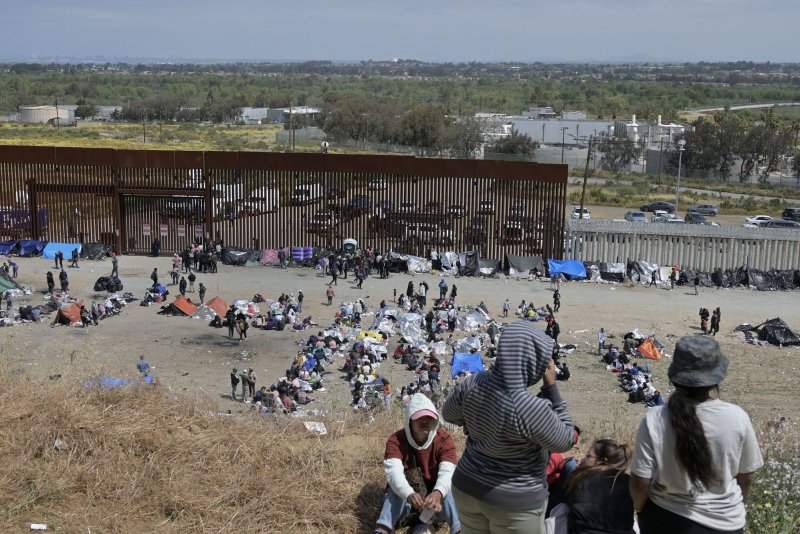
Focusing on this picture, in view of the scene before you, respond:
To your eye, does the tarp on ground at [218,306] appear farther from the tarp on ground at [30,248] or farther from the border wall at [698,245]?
the border wall at [698,245]

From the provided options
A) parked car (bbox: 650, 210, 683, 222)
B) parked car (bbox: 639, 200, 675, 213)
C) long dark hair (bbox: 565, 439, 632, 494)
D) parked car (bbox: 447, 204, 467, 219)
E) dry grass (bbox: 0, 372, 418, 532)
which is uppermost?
long dark hair (bbox: 565, 439, 632, 494)

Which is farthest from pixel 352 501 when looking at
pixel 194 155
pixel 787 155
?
pixel 787 155

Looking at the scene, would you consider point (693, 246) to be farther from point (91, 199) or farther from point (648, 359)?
point (91, 199)

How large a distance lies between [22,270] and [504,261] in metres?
16.3

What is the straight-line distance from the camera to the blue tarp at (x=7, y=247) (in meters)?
33.3

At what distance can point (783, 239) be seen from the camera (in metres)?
31.7

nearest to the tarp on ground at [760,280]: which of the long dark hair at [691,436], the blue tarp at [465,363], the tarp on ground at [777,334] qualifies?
the tarp on ground at [777,334]

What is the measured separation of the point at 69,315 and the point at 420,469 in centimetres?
2067

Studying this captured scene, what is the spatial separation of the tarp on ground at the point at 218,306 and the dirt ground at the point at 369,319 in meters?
0.59

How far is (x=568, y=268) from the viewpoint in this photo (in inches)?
1247

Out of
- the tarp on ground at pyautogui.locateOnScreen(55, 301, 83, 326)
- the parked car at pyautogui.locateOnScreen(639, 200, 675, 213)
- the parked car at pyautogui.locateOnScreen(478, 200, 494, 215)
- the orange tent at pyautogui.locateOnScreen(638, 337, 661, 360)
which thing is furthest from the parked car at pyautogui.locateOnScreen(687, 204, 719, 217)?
the tarp on ground at pyautogui.locateOnScreen(55, 301, 83, 326)

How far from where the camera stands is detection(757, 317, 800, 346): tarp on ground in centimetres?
2448

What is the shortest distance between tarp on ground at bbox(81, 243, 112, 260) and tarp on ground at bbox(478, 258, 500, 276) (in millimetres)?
13296

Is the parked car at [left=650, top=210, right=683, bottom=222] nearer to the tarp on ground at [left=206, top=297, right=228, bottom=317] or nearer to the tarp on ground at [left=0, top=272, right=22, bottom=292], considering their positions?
the tarp on ground at [left=206, top=297, right=228, bottom=317]
